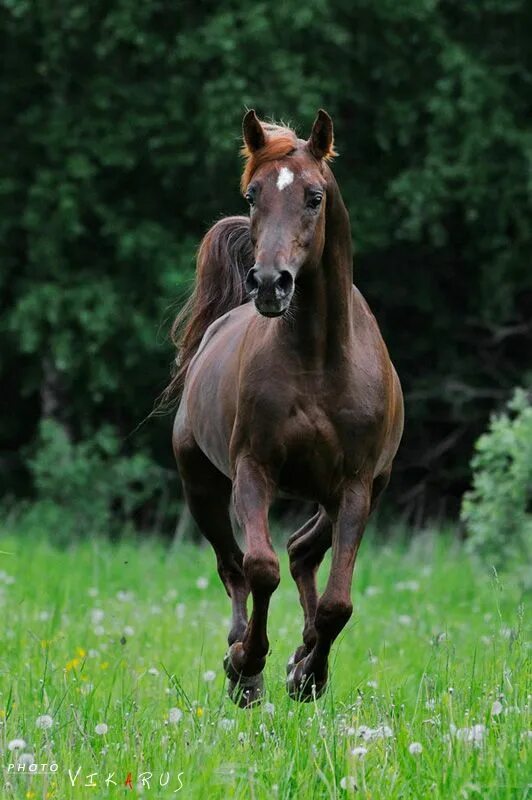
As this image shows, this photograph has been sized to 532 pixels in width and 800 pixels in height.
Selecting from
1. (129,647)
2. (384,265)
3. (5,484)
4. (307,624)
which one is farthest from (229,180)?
(307,624)

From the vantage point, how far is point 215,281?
732 cm

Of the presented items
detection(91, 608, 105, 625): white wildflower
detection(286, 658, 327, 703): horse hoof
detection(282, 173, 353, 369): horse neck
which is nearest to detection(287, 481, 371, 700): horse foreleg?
detection(286, 658, 327, 703): horse hoof

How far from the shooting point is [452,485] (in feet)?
65.6

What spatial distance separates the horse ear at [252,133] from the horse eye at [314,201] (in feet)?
1.20

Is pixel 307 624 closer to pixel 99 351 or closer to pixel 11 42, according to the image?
pixel 99 351

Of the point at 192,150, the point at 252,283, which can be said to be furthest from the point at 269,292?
the point at 192,150

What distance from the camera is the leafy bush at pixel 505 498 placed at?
11.5m

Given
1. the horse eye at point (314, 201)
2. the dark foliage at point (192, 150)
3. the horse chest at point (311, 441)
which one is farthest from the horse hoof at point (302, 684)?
the dark foliage at point (192, 150)

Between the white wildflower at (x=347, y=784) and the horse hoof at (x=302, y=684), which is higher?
the white wildflower at (x=347, y=784)

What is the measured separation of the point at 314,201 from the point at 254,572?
137cm

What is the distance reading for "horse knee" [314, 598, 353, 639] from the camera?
17.9ft

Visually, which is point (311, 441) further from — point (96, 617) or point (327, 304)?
point (96, 617)

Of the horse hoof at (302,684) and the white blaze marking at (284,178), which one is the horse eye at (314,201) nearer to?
the white blaze marking at (284,178)

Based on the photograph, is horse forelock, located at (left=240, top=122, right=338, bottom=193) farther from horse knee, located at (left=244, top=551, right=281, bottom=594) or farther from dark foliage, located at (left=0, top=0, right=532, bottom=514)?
dark foliage, located at (left=0, top=0, right=532, bottom=514)
